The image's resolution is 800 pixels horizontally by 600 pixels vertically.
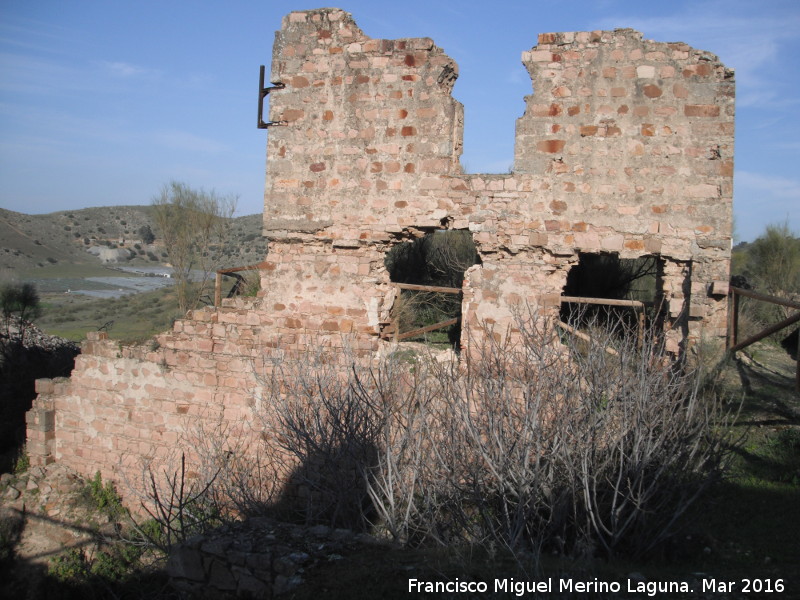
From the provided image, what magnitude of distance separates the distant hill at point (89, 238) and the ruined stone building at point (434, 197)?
975 inches

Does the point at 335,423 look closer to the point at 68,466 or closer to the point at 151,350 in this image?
the point at 151,350

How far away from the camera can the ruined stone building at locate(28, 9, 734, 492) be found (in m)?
5.81

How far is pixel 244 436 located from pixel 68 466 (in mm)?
2655

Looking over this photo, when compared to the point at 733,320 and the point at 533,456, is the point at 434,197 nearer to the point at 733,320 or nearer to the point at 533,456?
the point at 533,456

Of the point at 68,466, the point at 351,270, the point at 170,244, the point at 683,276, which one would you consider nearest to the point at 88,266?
the point at 170,244

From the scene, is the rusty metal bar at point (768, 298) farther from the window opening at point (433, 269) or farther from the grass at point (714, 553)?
the window opening at point (433, 269)

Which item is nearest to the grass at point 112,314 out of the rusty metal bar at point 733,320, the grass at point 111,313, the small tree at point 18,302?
the grass at point 111,313

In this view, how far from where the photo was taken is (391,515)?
4.67m

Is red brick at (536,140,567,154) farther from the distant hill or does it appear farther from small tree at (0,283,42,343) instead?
the distant hill

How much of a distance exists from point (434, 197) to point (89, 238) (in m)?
41.1

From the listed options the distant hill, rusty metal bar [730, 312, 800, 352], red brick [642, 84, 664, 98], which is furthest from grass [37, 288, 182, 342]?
rusty metal bar [730, 312, 800, 352]

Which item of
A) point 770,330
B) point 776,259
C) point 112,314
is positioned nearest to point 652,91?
point 770,330

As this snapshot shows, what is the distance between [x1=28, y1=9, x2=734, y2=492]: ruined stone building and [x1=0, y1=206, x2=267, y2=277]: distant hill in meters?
24.8

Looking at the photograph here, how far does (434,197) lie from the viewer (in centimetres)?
635
